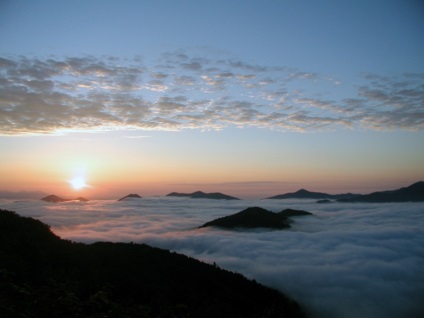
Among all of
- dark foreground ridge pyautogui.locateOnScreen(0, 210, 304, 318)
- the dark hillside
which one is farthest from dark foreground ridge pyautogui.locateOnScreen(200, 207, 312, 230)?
dark foreground ridge pyautogui.locateOnScreen(0, 210, 304, 318)

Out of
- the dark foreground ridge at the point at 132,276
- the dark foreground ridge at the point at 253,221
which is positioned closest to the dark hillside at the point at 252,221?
the dark foreground ridge at the point at 253,221

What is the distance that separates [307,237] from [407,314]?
41888 millimetres

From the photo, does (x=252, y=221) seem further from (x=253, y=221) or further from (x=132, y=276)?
(x=132, y=276)

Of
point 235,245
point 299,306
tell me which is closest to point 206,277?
point 299,306

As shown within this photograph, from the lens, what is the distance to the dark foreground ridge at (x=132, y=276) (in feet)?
75.0

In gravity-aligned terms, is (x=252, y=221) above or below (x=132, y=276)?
above

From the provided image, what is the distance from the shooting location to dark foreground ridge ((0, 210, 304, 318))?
22.9 meters

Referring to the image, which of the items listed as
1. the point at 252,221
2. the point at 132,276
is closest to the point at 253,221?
→ the point at 252,221

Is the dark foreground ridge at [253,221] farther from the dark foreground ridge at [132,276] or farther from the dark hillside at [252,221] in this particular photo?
the dark foreground ridge at [132,276]

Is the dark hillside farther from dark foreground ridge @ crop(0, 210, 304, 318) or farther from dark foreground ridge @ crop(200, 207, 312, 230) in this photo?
dark foreground ridge @ crop(0, 210, 304, 318)

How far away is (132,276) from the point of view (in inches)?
1137

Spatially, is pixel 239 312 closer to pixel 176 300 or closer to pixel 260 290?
pixel 176 300

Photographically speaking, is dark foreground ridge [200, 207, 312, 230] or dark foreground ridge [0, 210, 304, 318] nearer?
dark foreground ridge [0, 210, 304, 318]

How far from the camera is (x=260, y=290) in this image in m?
37.2
